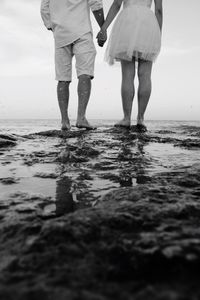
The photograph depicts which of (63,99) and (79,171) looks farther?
(63,99)

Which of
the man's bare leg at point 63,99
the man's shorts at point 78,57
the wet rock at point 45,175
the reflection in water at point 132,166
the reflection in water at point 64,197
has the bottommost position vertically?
the reflection in water at point 64,197

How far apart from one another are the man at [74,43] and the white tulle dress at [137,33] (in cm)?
30

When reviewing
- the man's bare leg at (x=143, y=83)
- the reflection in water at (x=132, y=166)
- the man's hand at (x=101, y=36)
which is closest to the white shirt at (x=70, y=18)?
the man's hand at (x=101, y=36)

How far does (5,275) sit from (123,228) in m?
0.27

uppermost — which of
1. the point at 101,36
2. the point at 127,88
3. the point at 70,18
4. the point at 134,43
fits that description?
the point at 70,18

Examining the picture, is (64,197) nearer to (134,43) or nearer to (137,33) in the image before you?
(134,43)

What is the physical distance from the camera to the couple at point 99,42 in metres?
3.73

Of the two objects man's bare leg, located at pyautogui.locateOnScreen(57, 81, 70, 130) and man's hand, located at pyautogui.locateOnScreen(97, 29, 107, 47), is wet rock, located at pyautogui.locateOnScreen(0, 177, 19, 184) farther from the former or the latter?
man's hand, located at pyautogui.locateOnScreen(97, 29, 107, 47)

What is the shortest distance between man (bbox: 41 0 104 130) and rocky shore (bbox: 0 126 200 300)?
8.60 ft

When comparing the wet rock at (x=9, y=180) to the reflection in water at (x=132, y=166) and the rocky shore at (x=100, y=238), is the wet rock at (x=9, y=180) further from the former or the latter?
the reflection in water at (x=132, y=166)

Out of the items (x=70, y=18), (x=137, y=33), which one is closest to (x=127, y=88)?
(x=137, y=33)

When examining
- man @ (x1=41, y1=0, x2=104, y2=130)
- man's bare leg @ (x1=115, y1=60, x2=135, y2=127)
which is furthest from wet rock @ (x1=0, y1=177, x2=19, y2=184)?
man's bare leg @ (x1=115, y1=60, x2=135, y2=127)

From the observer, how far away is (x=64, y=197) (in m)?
1.01

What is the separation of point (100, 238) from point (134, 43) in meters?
3.48
